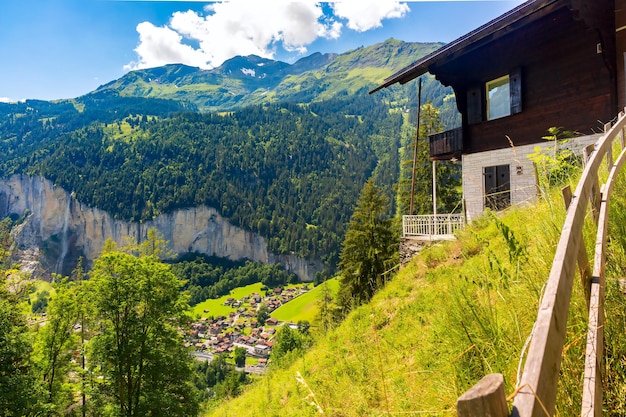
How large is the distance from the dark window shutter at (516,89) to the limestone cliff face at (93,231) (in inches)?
4785

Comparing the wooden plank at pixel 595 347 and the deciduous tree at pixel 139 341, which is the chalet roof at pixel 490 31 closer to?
the wooden plank at pixel 595 347

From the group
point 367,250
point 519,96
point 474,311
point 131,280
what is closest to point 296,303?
point 367,250

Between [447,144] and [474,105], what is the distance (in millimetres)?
1803

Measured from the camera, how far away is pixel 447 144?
14742 millimetres

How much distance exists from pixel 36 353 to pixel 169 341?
6.20 meters

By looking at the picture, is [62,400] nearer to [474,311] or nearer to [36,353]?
[36,353]

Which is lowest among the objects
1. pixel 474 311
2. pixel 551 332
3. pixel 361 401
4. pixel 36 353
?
pixel 36 353

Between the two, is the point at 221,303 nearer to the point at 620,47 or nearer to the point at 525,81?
the point at 525,81

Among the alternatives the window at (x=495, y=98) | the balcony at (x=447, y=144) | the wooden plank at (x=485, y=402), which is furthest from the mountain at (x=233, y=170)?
the wooden plank at (x=485, y=402)

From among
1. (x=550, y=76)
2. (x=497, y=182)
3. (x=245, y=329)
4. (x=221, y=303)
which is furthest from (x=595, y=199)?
(x=221, y=303)

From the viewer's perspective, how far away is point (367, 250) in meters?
23.3

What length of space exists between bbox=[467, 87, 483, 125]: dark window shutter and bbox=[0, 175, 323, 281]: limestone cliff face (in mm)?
119652

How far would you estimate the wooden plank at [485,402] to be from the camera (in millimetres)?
793

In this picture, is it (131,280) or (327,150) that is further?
(327,150)
